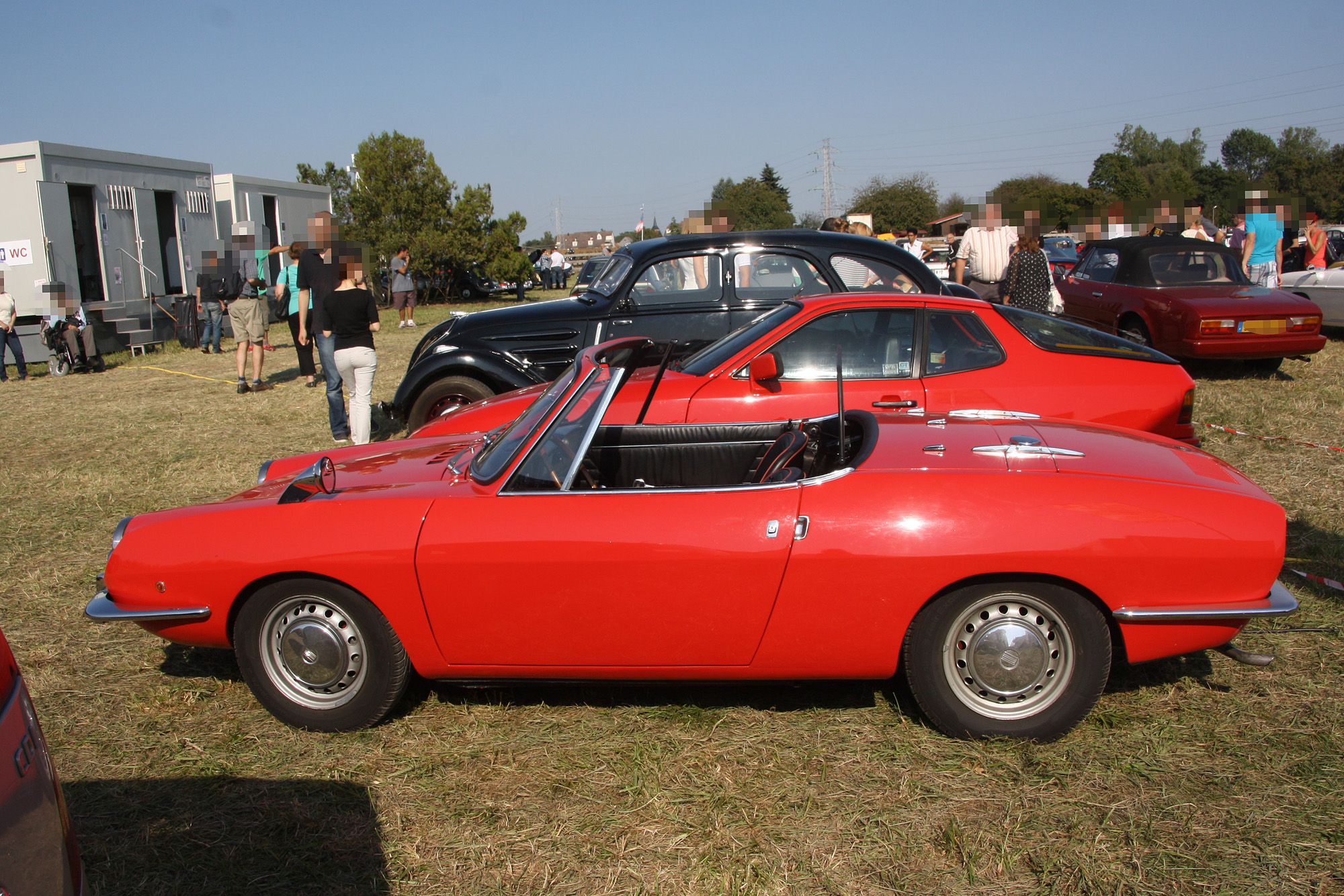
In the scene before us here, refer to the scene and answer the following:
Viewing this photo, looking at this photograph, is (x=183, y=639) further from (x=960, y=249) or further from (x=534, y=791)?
(x=960, y=249)

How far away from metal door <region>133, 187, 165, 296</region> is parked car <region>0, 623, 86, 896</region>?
1662cm

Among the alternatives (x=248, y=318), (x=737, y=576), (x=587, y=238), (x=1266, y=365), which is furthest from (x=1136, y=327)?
(x=587, y=238)

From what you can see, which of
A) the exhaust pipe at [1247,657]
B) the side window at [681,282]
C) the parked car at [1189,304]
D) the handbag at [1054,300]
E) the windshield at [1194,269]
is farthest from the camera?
the windshield at [1194,269]

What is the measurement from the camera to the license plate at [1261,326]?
8.70m

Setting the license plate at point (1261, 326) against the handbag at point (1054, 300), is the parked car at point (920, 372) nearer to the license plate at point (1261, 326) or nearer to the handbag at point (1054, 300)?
the handbag at point (1054, 300)

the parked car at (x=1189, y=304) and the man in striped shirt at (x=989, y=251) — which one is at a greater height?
the man in striped shirt at (x=989, y=251)

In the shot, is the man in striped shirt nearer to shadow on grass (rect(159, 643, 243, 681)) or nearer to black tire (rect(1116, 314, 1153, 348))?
black tire (rect(1116, 314, 1153, 348))

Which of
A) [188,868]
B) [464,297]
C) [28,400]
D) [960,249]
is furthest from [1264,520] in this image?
[464,297]

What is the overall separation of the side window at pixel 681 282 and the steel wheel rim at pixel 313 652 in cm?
403

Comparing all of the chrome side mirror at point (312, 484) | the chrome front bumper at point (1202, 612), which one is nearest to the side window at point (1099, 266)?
the chrome front bumper at point (1202, 612)

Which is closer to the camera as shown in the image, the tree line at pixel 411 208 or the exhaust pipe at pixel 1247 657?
the exhaust pipe at pixel 1247 657

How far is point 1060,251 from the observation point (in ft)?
71.7

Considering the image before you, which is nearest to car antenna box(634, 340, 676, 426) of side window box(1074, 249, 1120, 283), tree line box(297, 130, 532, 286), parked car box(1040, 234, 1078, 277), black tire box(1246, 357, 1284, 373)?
side window box(1074, 249, 1120, 283)

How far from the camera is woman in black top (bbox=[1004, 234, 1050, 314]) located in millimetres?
8344
